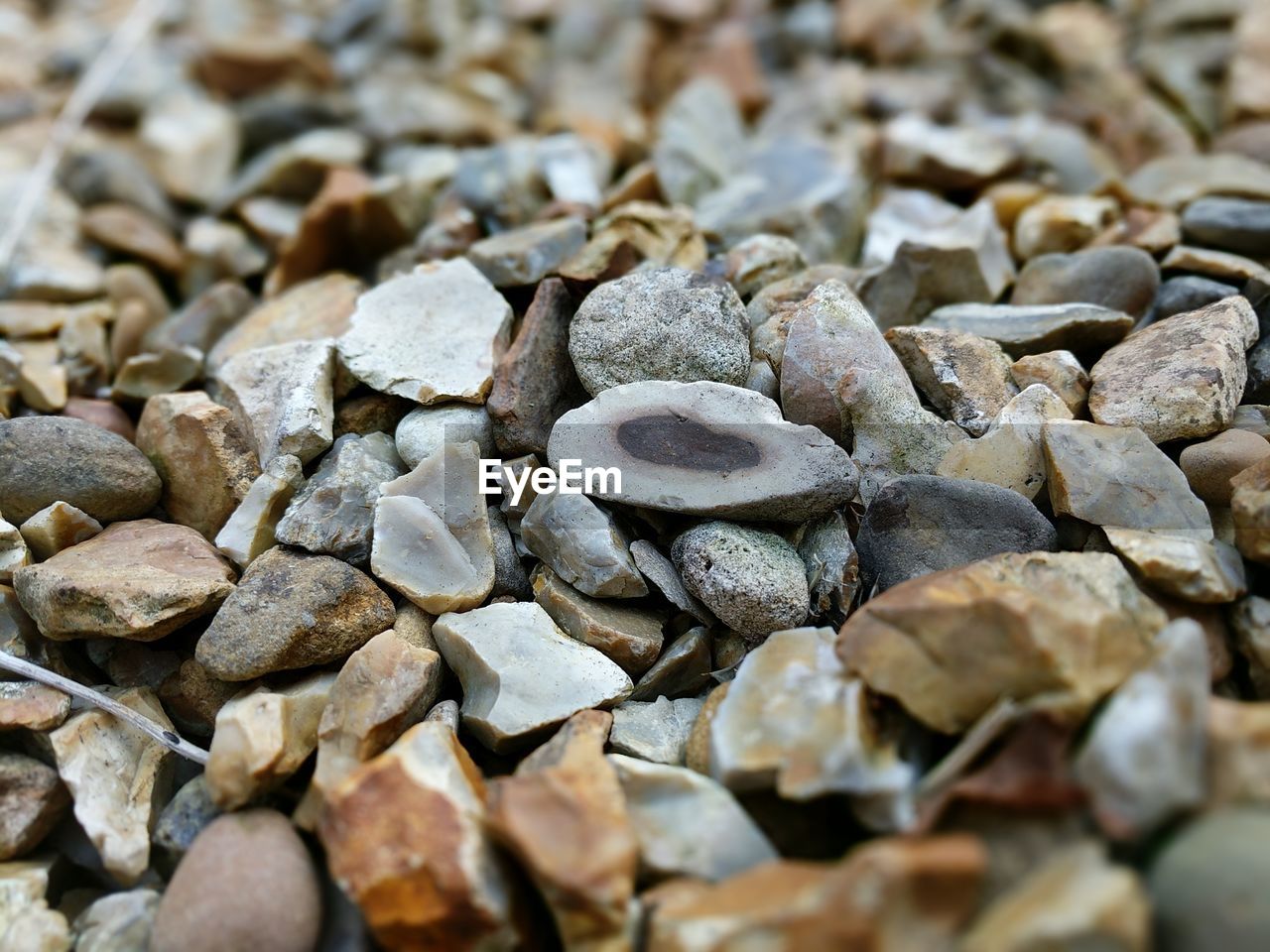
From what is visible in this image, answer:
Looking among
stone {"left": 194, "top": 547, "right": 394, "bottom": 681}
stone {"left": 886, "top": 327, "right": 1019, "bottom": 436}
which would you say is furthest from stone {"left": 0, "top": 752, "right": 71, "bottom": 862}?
stone {"left": 886, "top": 327, "right": 1019, "bottom": 436}

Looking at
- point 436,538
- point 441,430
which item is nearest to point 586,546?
point 436,538

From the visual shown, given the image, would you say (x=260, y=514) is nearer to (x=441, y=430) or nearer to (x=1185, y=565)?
(x=441, y=430)

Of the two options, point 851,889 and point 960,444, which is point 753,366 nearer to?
point 960,444

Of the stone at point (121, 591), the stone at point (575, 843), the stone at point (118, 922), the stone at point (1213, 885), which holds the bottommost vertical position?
the stone at point (118, 922)

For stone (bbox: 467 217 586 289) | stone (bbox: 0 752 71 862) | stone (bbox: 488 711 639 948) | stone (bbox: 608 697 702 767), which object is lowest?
stone (bbox: 0 752 71 862)

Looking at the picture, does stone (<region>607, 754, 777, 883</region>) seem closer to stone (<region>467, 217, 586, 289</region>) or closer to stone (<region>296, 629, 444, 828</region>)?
stone (<region>296, 629, 444, 828</region>)

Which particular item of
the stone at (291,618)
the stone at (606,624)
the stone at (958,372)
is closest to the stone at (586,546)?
the stone at (606,624)

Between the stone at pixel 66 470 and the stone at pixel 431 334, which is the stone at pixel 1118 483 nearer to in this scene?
the stone at pixel 431 334

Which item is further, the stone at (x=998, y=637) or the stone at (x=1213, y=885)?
the stone at (x=998, y=637)
